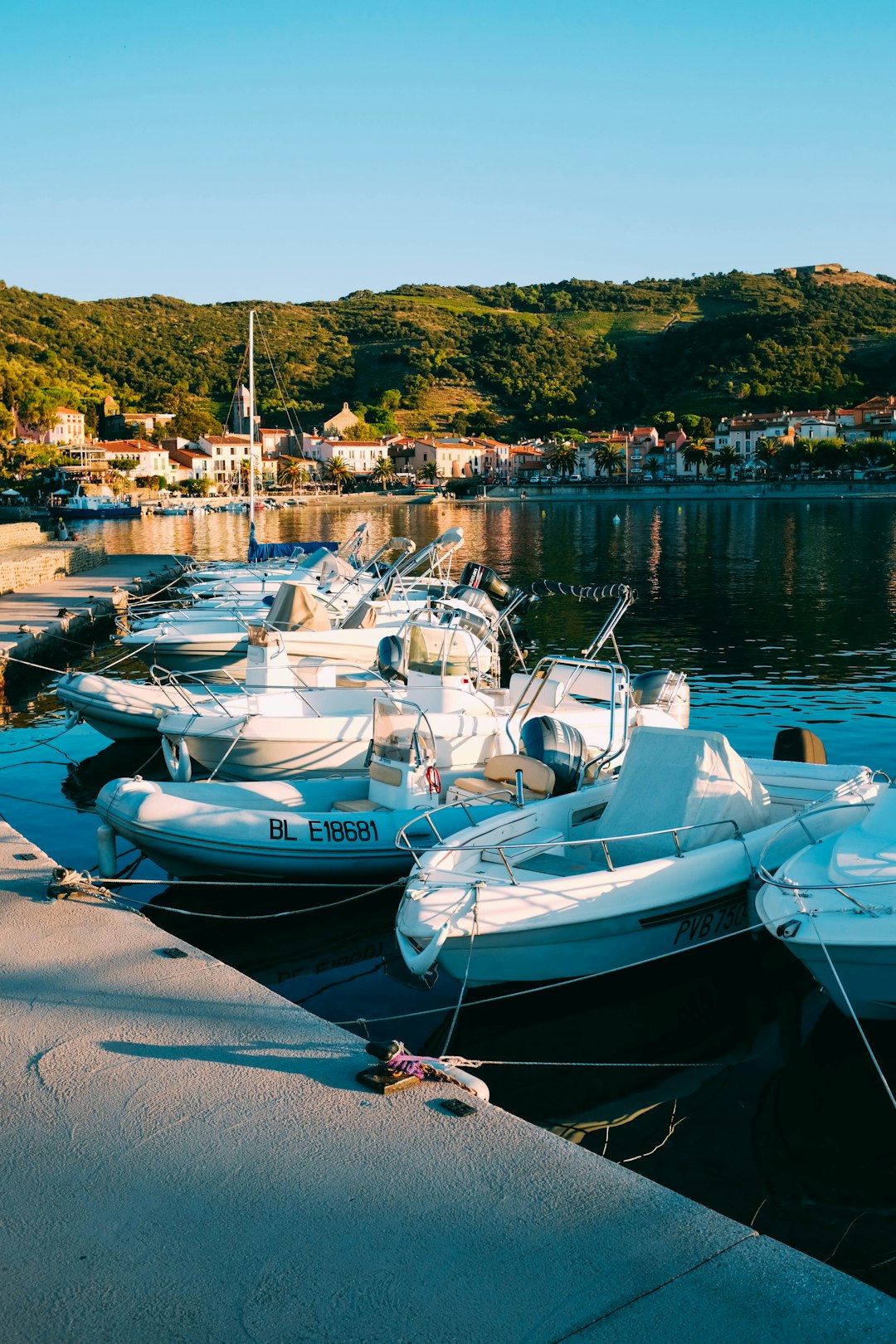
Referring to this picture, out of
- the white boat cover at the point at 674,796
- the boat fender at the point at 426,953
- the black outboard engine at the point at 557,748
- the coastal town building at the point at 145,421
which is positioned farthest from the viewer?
the coastal town building at the point at 145,421

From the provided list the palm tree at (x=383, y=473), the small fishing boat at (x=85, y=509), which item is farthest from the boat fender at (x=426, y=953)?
the palm tree at (x=383, y=473)

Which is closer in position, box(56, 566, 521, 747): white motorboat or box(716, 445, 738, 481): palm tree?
box(56, 566, 521, 747): white motorboat

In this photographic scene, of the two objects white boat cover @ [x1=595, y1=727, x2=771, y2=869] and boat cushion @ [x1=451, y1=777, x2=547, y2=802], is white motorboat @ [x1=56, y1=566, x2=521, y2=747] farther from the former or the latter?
white boat cover @ [x1=595, y1=727, x2=771, y2=869]

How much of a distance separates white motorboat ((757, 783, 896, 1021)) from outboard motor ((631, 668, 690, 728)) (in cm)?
605

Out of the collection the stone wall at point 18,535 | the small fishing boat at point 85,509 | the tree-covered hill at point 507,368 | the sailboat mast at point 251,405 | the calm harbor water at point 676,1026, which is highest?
the tree-covered hill at point 507,368

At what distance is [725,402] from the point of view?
157375 millimetres

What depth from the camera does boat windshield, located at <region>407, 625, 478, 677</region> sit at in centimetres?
1354

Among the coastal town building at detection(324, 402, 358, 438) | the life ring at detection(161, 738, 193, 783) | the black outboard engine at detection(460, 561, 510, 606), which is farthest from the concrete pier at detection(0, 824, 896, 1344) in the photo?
the coastal town building at detection(324, 402, 358, 438)

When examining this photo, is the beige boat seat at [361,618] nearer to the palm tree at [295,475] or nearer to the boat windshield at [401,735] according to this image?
the boat windshield at [401,735]

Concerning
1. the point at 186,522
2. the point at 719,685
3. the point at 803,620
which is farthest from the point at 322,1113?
the point at 186,522

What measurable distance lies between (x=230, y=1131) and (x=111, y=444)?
128824 mm

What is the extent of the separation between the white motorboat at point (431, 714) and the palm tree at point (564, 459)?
13050 centimetres

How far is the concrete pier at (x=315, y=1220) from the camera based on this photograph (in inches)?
150

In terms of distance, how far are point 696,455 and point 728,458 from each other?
7.27 m
